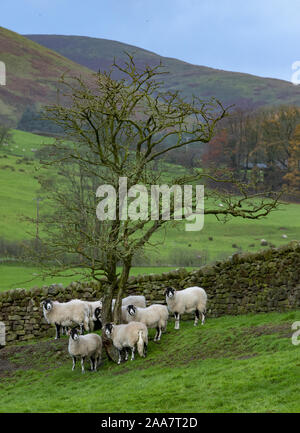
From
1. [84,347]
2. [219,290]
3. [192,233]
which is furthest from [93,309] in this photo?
[192,233]

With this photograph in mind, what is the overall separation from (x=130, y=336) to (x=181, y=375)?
3130 mm

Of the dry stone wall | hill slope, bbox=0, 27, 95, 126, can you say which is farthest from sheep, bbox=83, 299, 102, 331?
hill slope, bbox=0, 27, 95, 126

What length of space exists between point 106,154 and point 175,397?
8.56 meters

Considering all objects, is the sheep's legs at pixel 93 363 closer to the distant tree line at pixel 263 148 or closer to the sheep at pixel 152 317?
the sheep at pixel 152 317

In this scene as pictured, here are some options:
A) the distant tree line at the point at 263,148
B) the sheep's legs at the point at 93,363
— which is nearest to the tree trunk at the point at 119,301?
the sheep's legs at the point at 93,363

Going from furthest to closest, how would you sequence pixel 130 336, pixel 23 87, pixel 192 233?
pixel 23 87
pixel 192 233
pixel 130 336

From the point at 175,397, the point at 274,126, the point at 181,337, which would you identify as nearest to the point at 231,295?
the point at 181,337

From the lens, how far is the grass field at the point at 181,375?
947cm

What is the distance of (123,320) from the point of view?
16.7 meters

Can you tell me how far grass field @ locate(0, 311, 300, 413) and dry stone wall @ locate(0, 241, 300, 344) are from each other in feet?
2.46

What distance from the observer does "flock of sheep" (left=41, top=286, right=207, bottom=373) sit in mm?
14812

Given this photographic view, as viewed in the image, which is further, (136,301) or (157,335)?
(136,301)

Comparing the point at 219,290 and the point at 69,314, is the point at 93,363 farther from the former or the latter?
the point at 219,290
